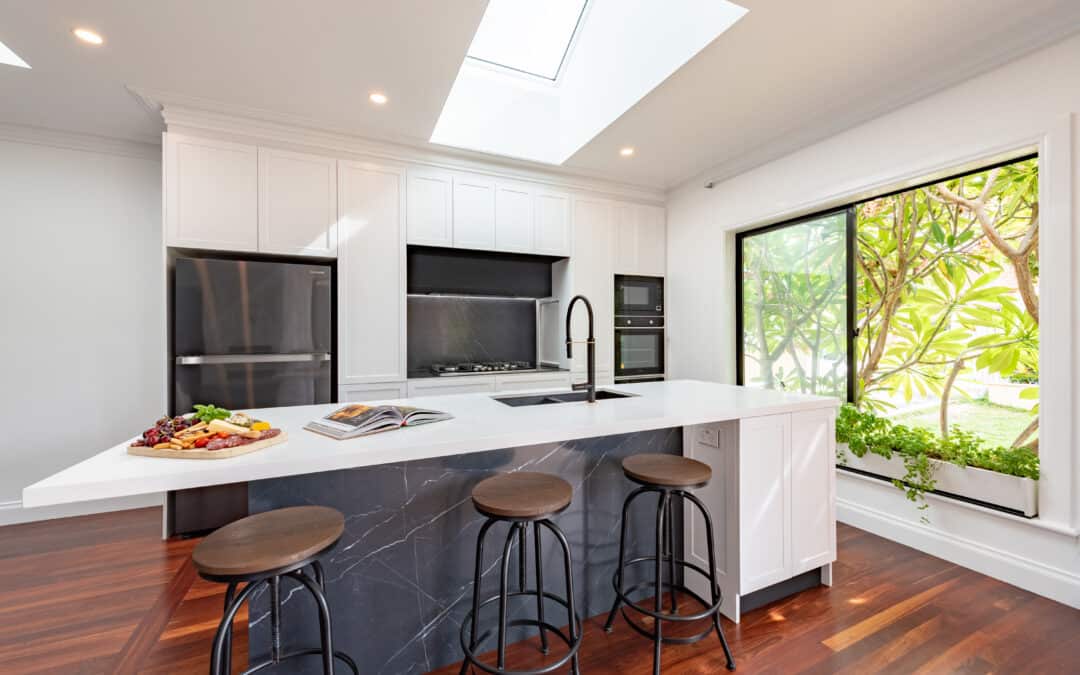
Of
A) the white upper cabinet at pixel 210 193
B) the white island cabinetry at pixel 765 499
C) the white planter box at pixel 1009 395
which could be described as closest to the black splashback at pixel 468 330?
the white upper cabinet at pixel 210 193

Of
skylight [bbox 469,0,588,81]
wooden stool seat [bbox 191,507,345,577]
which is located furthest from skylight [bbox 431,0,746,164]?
wooden stool seat [bbox 191,507,345,577]

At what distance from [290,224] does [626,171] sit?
8.90 feet

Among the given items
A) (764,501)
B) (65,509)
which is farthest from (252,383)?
(764,501)

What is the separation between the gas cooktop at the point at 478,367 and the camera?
3678mm

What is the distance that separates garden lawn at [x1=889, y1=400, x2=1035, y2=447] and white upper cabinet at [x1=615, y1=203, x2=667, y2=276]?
7.83 feet

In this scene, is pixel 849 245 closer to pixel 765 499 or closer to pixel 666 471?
pixel 765 499

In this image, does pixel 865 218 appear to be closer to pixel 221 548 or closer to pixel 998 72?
pixel 998 72

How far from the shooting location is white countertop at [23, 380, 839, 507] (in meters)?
1.02

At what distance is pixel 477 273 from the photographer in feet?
13.3

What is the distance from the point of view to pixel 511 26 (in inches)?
132

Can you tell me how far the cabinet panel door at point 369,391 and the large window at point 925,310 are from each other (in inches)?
118

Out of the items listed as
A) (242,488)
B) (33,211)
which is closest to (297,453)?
(242,488)

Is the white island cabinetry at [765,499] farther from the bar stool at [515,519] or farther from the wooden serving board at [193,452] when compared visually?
the wooden serving board at [193,452]

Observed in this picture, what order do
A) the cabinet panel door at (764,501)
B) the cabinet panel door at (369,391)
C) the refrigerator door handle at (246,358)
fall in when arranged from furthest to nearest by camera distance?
the cabinet panel door at (369,391), the refrigerator door handle at (246,358), the cabinet panel door at (764,501)
